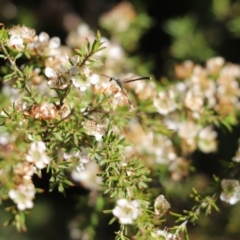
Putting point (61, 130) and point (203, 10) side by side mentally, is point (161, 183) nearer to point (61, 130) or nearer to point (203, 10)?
point (61, 130)

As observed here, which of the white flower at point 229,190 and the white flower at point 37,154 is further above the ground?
the white flower at point 37,154

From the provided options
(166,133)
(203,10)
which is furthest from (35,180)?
(203,10)

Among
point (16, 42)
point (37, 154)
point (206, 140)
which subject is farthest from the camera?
point (206, 140)

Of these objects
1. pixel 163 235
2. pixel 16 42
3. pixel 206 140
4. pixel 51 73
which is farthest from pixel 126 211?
pixel 206 140

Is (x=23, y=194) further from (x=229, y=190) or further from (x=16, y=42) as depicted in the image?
(x=229, y=190)

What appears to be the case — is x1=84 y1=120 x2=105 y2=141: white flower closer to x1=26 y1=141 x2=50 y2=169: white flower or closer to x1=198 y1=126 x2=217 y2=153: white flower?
x1=26 y1=141 x2=50 y2=169: white flower

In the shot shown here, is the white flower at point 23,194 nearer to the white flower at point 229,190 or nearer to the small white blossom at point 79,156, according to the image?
the small white blossom at point 79,156

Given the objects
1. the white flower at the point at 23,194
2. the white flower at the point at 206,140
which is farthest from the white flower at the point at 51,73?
the white flower at the point at 206,140
